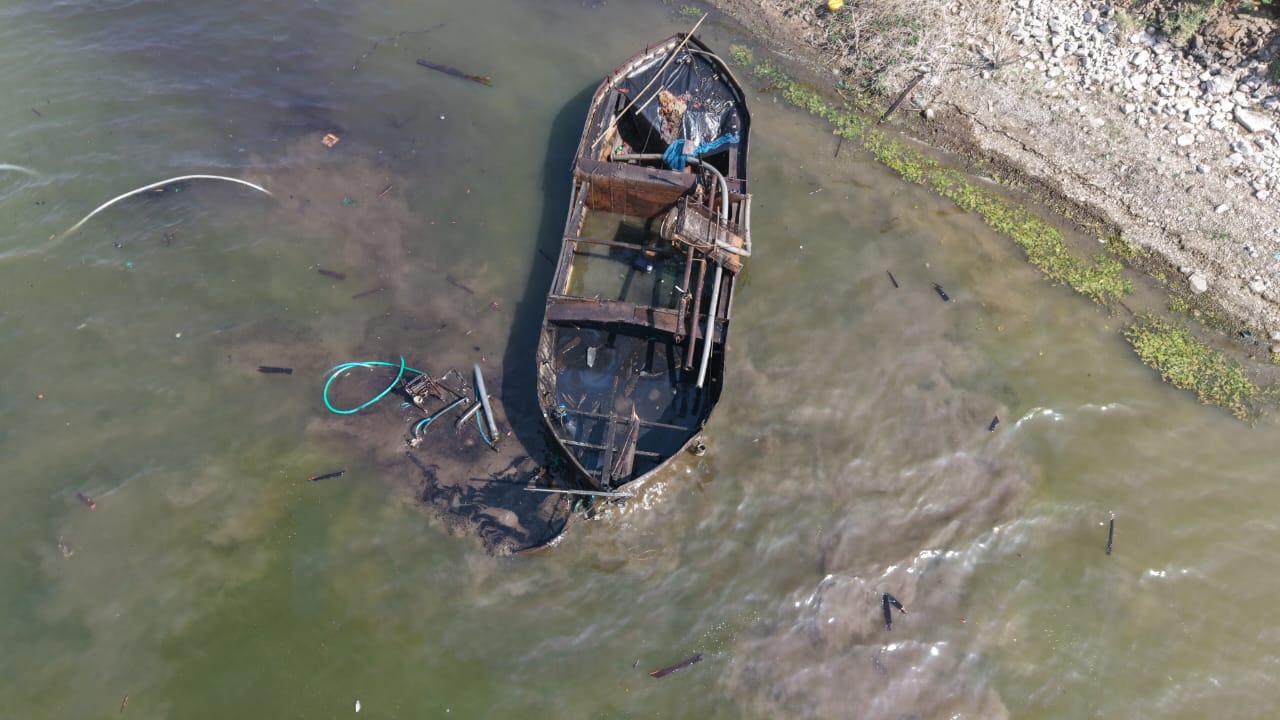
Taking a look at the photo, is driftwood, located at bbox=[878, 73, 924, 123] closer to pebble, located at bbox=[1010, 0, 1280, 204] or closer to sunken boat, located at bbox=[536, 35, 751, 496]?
pebble, located at bbox=[1010, 0, 1280, 204]

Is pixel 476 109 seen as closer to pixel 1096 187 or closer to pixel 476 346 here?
pixel 476 346

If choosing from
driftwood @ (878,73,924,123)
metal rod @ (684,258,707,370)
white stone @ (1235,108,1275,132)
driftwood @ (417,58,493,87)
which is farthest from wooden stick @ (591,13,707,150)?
white stone @ (1235,108,1275,132)

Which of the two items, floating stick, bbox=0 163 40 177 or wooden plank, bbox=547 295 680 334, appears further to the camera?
floating stick, bbox=0 163 40 177

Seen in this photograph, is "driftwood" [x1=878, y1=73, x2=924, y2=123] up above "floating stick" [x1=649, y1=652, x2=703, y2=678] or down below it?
above

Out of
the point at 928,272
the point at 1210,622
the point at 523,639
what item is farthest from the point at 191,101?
the point at 1210,622

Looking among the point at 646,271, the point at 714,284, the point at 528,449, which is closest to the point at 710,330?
the point at 714,284

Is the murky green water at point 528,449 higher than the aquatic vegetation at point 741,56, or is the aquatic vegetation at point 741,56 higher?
the aquatic vegetation at point 741,56

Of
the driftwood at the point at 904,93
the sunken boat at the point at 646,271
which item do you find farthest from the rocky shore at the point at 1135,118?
the sunken boat at the point at 646,271

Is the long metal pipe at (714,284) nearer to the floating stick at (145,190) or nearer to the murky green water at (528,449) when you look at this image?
the murky green water at (528,449)
